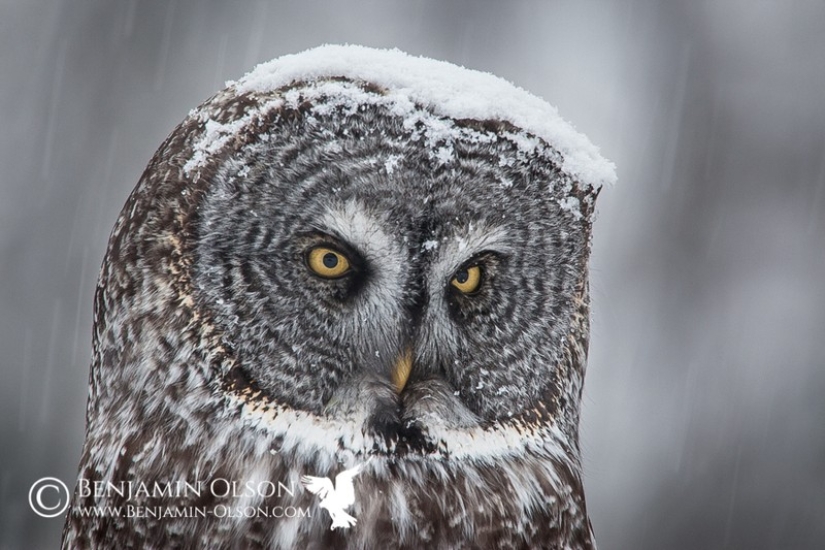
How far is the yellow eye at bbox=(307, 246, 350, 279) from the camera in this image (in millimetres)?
1722

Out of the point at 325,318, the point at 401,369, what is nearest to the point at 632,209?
the point at 401,369

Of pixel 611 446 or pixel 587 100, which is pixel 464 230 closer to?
pixel 611 446

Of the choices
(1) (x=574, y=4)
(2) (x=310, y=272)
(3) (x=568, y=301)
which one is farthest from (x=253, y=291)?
(1) (x=574, y=4)

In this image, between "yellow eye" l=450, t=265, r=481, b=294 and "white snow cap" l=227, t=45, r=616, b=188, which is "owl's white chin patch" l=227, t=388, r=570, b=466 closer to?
"yellow eye" l=450, t=265, r=481, b=294

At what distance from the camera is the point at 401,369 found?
1829 millimetres

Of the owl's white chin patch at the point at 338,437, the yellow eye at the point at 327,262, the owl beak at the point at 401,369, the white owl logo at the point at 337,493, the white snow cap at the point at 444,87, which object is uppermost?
the white snow cap at the point at 444,87

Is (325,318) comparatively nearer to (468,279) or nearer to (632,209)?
(468,279)

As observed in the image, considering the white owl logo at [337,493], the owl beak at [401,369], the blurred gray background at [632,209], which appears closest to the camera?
the white owl logo at [337,493]

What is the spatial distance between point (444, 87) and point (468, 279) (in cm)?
45

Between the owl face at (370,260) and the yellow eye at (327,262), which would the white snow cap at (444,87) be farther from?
the yellow eye at (327,262)

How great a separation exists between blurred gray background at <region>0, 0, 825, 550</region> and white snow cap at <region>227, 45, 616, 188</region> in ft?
15.1

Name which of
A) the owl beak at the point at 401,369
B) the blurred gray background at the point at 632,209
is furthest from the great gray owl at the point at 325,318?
the blurred gray background at the point at 632,209

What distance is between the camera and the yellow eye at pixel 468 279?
1839 millimetres

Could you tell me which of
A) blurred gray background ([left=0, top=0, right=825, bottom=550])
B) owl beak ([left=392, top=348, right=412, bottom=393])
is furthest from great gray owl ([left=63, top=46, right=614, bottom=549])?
blurred gray background ([left=0, top=0, right=825, bottom=550])
